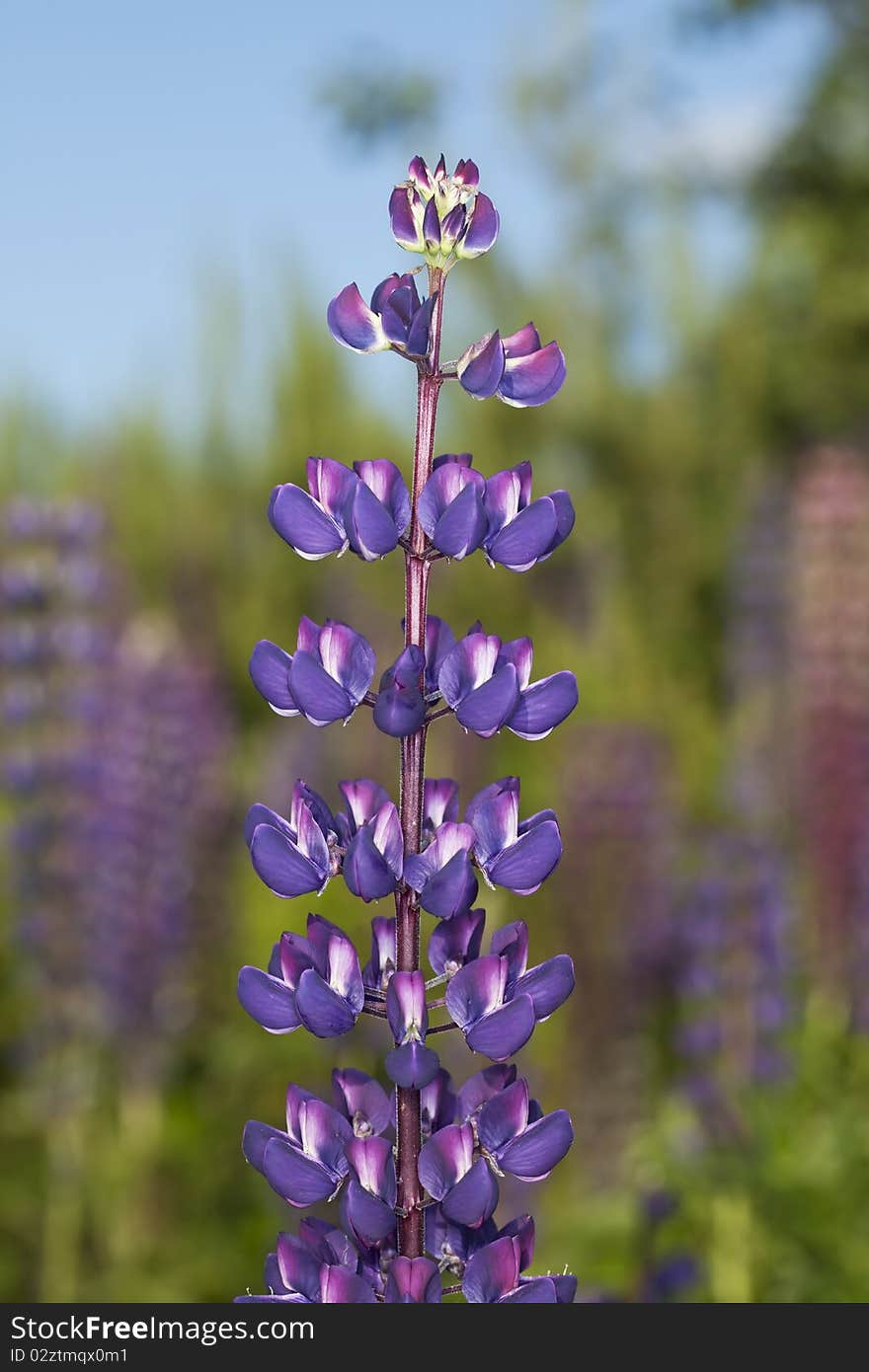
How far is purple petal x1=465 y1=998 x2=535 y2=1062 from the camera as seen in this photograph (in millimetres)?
1237

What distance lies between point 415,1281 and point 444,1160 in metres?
0.09

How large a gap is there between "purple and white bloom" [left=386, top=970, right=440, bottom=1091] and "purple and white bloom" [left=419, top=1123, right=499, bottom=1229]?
0.05 meters

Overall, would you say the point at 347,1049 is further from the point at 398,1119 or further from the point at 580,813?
the point at 398,1119

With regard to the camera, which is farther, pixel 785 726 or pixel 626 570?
pixel 626 570

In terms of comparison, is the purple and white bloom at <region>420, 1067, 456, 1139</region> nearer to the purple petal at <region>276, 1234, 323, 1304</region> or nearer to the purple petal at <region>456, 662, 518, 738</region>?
the purple petal at <region>276, 1234, 323, 1304</region>

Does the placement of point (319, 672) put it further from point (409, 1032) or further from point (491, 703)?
point (409, 1032)

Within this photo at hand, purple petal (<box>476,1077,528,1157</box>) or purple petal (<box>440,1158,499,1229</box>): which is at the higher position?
purple petal (<box>476,1077,528,1157</box>)

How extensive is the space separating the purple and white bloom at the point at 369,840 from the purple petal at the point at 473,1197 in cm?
23

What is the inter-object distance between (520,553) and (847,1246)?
282 centimetres

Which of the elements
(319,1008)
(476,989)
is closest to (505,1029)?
(476,989)

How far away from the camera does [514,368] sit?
1330 millimetres

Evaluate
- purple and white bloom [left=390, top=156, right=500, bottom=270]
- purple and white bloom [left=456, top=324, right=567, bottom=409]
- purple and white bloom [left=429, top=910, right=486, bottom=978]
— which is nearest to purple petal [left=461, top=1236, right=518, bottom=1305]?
purple and white bloom [left=429, top=910, right=486, bottom=978]
